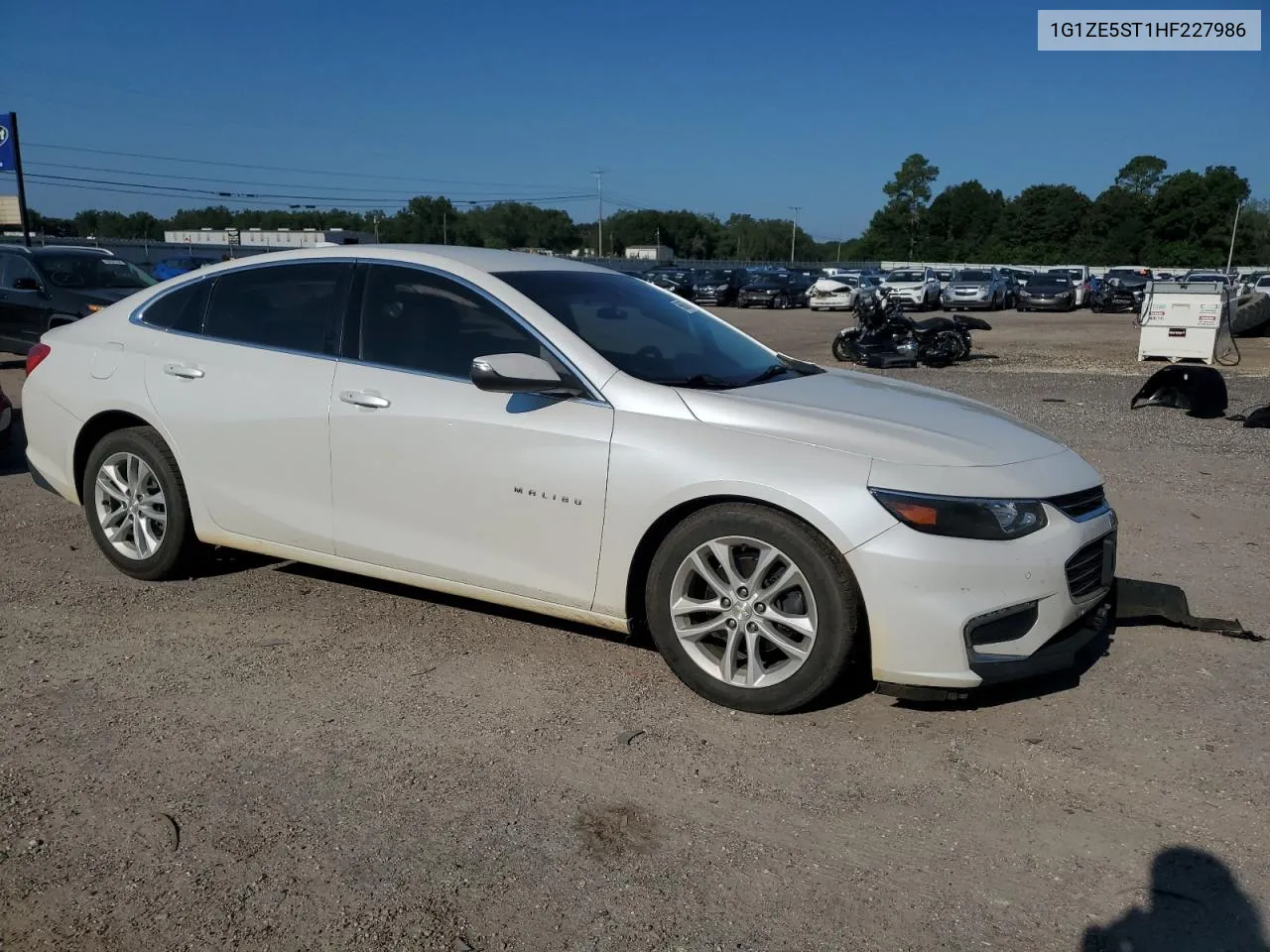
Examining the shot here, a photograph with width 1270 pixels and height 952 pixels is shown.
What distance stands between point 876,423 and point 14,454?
764 cm

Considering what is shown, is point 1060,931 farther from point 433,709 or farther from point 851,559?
point 433,709

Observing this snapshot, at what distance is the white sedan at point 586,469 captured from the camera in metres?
3.68

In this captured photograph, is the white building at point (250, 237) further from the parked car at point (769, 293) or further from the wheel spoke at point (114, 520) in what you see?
the wheel spoke at point (114, 520)

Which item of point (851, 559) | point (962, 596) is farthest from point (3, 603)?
point (962, 596)

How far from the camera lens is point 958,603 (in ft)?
11.8

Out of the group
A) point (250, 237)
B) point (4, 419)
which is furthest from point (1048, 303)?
point (250, 237)

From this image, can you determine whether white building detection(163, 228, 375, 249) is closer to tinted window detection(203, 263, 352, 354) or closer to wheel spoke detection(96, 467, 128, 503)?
wheel spoke detection(96, 467, 128, 503)

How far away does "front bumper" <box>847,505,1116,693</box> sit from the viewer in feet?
11.8

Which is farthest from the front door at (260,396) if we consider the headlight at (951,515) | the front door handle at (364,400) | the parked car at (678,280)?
the parked car at (678,280)

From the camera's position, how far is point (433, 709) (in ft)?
13.0

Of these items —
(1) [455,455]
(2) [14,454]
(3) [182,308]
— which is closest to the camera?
(1) [455,455]

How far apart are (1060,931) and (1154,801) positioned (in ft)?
2.78

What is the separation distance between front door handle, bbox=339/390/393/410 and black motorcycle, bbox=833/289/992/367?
15.1 meters

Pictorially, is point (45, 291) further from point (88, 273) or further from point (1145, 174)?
point (1145, 174)
